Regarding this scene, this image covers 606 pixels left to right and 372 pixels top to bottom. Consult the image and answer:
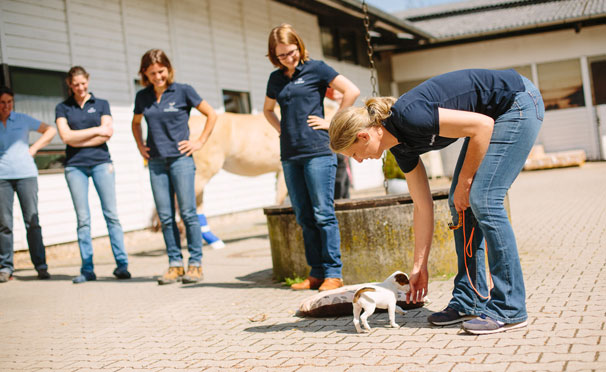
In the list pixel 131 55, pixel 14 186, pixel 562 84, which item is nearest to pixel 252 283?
pixel 14 186

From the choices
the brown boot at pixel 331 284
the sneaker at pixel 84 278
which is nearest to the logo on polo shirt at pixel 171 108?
the sneaker at pixel 84 278

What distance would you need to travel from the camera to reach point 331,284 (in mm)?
4793

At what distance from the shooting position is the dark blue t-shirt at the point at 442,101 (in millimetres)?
3055

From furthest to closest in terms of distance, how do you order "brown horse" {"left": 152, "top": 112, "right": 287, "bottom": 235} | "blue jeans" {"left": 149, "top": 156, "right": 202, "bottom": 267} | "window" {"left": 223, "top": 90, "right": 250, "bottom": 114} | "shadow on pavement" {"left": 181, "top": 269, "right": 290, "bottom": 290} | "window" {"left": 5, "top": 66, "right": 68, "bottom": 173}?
"window" {"left": 223, "top": 90, "right": 250, "bottom": 114} → "brown horse" {"left": 152, "top": 112, "right": 287, "bottom": 235} → "window" {"left": 5, "top": 66, "right": 68, "bottom": 173} → "blue jeans" {"left": 149, "top": 156, "right": 202, "bottom": 267} → "shadow on pavement" {"left": 181, "top": 269, "right": 290, "bottom": 290}

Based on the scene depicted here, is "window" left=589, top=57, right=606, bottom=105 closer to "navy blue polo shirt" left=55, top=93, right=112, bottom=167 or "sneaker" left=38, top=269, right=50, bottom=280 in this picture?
"navy blue polo shirt" left=55, top=93, right=112, bottom=167

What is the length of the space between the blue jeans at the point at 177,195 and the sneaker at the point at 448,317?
302cm

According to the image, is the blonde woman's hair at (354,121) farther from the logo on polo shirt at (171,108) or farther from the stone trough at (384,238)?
the logo on polo shirt at (171,108)

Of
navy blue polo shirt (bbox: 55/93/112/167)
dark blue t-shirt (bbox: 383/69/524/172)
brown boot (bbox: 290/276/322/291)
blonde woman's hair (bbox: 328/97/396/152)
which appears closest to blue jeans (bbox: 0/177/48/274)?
navy blue polo shirt (bbox: 55/93/112/167)

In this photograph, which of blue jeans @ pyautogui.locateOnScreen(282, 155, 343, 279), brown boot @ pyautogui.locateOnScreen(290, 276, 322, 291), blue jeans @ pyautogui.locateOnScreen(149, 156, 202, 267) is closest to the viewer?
blue jeans @ pyautogui.locateOnScreen(282, 155, 343, 279)

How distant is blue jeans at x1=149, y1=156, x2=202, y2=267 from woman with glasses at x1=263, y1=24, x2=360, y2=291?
50.7 inches

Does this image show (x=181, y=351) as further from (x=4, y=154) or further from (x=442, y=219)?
(x=4, y=154)

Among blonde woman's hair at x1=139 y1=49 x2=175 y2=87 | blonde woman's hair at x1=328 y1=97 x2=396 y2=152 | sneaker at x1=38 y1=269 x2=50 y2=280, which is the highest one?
blonde woman's hair at x1=139 y1=49 x2=175 y2=87

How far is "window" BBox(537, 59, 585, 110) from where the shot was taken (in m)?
22.1

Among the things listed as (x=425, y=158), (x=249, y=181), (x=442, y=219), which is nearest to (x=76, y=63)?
A: (x=249, y=181)
